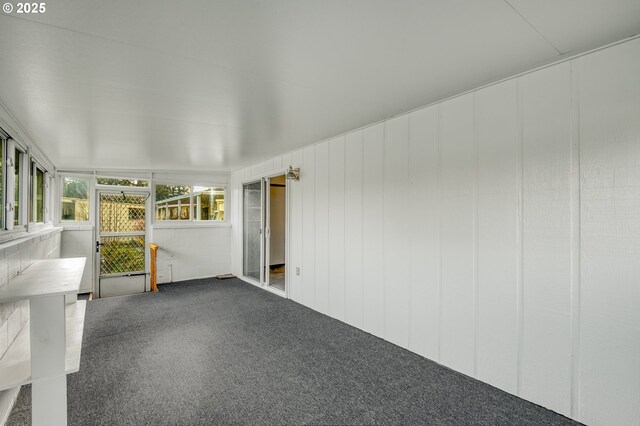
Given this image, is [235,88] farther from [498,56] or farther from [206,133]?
[498,56]

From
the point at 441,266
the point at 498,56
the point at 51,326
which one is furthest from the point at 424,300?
the point at 51,326

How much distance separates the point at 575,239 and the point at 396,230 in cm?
148

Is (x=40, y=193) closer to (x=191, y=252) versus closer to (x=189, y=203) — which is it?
(x=189, y=203)

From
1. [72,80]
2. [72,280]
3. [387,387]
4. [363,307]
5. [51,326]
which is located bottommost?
[387,387]

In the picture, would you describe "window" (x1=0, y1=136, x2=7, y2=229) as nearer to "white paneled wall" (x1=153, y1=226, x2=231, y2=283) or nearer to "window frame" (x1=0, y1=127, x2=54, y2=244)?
"window frame" (x1=0, y1=127, x2=54, y2=244)

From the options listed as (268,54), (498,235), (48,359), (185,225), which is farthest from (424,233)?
(185,225)

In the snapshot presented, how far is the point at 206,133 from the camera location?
3.61 metres

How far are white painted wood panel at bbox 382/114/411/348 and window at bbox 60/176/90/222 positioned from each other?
18.7 feet

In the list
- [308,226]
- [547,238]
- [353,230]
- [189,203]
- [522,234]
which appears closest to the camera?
[547,238]

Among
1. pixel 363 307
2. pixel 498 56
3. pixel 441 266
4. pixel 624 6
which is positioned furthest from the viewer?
pixel 363 307

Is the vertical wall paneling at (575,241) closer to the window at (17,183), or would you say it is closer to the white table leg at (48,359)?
the white table leg at (48,359)

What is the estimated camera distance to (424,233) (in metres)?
2.91

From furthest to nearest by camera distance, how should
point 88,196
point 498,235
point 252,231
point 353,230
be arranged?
point 252,231 → point 88,196 → point 353,230 → point 498,235

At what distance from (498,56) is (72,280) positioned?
3103 millimetres
